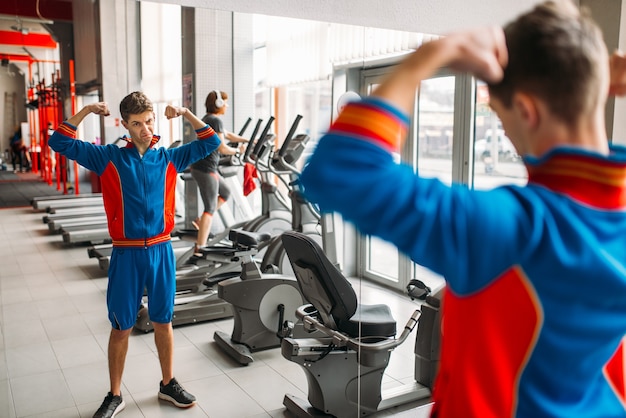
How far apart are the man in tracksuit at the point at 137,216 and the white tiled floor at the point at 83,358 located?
17cm

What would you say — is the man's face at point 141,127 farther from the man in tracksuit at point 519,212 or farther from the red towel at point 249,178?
the man in tracksuit at point 519,212

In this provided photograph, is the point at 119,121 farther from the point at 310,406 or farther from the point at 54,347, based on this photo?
the point at 310,406

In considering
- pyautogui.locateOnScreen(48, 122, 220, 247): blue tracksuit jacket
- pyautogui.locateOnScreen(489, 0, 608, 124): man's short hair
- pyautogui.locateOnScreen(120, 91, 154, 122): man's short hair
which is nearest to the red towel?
pyautogui.locateOnScreen(48, 122, 220, 247): blue tracksuit jacket

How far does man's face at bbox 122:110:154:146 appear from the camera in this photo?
2725 millimetres

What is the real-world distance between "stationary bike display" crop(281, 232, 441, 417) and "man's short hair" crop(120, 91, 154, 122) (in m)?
1.01

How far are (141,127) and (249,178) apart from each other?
72.0 inches

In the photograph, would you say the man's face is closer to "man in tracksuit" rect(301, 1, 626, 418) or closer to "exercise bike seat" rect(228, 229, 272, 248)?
"exercise bike seat" rect(228, 229, 272, 248)

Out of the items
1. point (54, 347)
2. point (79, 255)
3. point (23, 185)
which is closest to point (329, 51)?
point (23, 185)

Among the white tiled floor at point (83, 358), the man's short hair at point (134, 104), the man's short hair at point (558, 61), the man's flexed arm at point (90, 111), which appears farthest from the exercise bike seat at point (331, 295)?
the man's short hair at point (558, 61)

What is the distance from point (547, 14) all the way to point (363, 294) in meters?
2.64

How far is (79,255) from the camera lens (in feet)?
12.1

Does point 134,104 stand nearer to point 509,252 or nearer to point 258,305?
point 258,305

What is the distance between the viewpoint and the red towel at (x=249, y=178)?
4438 mm

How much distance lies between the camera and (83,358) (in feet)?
10.8
